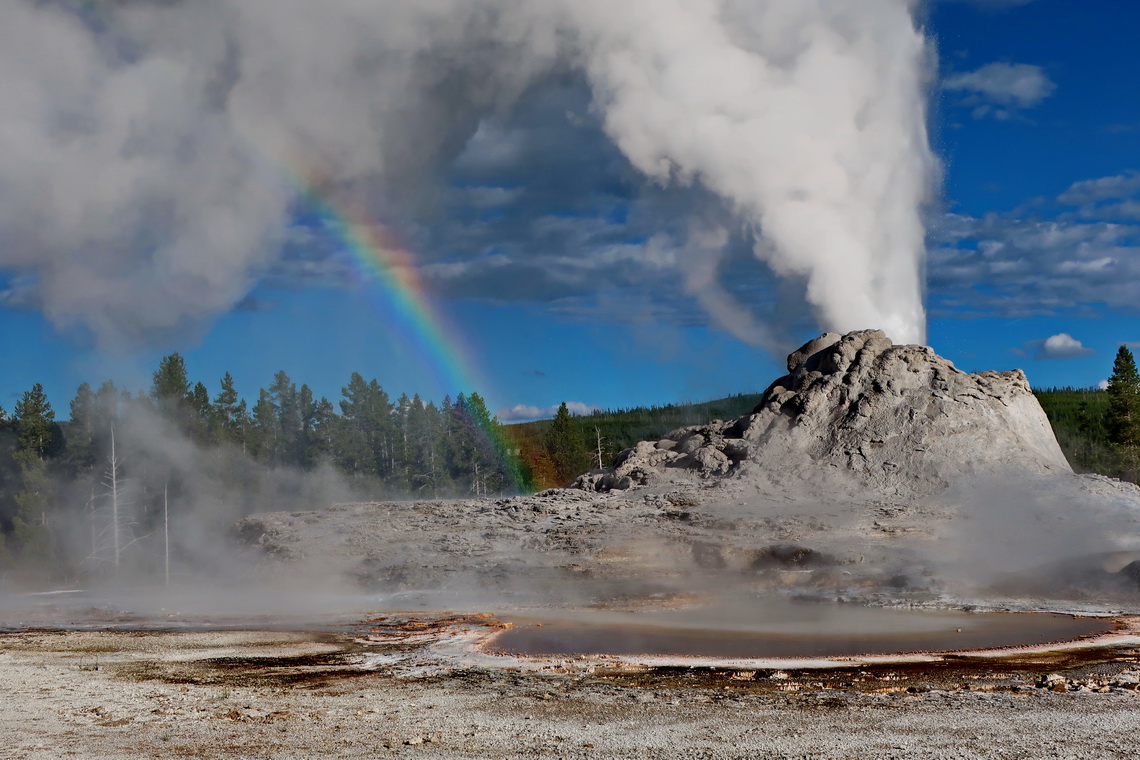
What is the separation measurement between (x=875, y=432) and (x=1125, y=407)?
86.8ft

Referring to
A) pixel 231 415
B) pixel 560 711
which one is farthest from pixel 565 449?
pixel 560 711

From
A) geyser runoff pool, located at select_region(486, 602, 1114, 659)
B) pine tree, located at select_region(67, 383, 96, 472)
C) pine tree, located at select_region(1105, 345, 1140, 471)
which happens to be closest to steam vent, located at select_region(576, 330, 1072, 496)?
geyser runoff pool, located at select_region(486, 602, 1114, 659)

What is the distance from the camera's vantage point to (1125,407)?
144ft

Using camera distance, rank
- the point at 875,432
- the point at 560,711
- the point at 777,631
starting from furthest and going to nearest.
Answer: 1. the point at 875,432
2. the point at 777,631
3. the point at 560,711

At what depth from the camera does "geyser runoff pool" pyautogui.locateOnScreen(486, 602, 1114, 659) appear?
43.9 ft

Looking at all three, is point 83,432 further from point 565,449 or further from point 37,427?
point 565,449

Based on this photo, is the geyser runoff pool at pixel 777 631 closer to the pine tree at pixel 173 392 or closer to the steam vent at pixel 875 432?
the steam vent at pixel 875 432

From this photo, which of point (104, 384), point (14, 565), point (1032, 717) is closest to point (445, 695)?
point (1032, 717)

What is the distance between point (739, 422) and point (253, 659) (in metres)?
16.1

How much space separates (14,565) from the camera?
4144 centimetres

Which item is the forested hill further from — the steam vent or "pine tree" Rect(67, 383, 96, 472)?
"pine tree" Rect(67, 383, 96, 472)

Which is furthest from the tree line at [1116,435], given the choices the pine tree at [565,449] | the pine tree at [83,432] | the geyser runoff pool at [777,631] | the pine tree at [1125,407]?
the pine tree at [83,432]

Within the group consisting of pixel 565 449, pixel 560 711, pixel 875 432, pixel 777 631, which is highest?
pixel 565 449

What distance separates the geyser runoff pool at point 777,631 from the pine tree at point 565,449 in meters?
39.1
